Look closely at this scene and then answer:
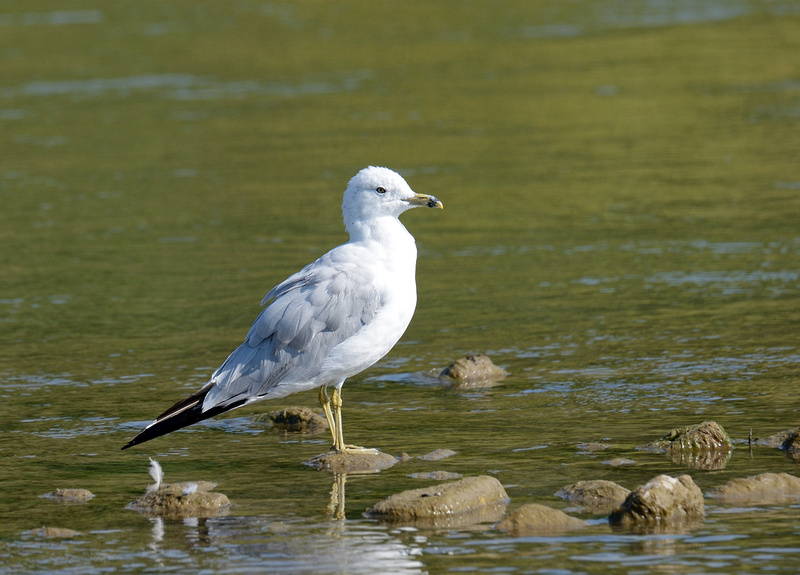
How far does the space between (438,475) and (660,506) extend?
4.49 ft

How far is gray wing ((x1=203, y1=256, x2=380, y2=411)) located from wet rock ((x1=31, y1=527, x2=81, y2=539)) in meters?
1.26

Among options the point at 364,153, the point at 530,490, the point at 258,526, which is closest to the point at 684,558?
the point at 530,490

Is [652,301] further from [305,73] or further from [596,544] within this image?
[305,73]

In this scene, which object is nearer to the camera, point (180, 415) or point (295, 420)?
point (180, 415)

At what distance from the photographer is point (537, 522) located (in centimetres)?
591

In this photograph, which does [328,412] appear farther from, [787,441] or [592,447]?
[787,441]

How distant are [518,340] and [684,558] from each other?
14.6 feet

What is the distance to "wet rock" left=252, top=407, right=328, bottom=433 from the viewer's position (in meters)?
8.12

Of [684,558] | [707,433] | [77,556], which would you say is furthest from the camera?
[707,433]

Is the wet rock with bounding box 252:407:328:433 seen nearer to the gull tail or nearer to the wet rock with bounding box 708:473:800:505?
the gull tail

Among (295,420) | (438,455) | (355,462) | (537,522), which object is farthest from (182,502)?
(537,522)

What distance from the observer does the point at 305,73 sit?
78.7ft

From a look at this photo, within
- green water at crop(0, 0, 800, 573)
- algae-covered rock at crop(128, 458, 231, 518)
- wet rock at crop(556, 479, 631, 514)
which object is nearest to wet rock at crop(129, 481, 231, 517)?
algae-covered rock at crop(128, 458, 231, 518)

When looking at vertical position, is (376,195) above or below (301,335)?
above
